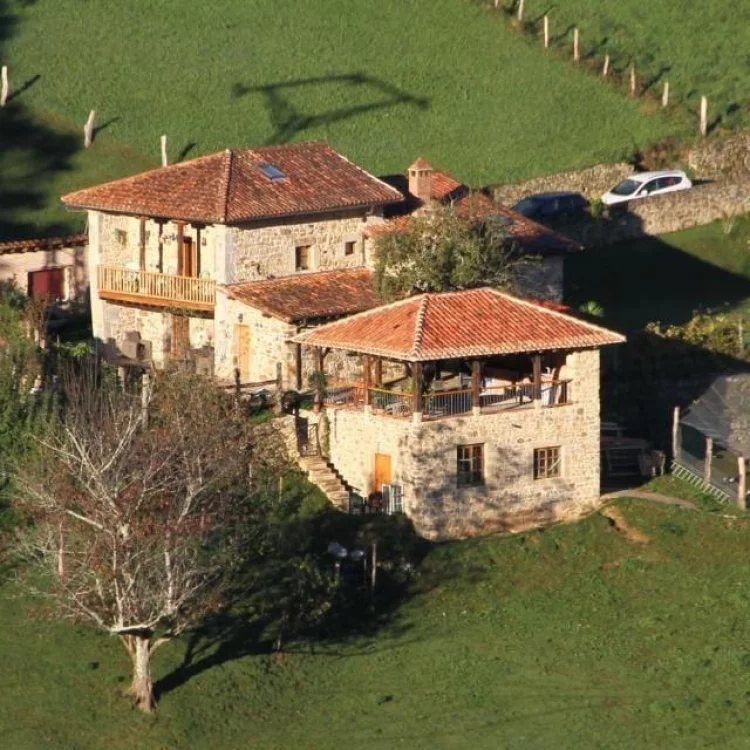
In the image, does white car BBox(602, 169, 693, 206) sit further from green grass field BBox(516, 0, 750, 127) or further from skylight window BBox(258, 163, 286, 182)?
skylight window BBox(258, 163, 286, 182)

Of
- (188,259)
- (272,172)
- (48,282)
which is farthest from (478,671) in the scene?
(48,282)

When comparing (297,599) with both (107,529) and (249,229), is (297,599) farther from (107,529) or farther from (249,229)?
(249,229)

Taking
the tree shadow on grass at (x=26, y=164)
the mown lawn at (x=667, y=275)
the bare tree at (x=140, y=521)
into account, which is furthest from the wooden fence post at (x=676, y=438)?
the tree shadow on grass at (x=26, y=164)

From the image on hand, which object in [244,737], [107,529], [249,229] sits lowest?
[244,737]

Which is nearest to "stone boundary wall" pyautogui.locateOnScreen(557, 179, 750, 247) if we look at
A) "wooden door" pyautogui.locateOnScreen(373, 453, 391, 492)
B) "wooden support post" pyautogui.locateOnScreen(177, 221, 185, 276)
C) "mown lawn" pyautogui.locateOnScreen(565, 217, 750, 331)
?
"mown lawn" pyautogui.locateOnScreen(565, 217, 750, 331)

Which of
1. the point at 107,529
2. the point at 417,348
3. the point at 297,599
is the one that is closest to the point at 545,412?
the point at 417,348

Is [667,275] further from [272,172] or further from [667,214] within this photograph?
[272,172]
